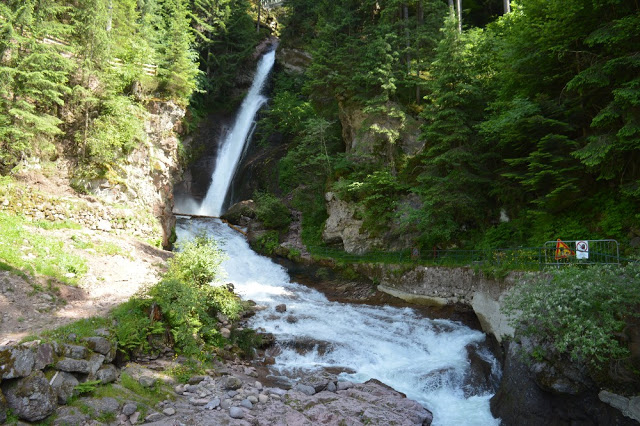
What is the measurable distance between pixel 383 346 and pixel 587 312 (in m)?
6.49

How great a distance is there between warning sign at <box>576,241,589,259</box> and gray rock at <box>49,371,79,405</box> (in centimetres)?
1212

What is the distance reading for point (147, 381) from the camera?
7984 millimetres

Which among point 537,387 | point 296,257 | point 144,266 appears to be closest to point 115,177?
point 144,266

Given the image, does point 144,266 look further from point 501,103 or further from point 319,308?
point 501,103

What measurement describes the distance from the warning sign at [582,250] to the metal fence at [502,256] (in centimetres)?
3

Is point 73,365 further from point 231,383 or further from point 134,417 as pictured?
point 231,383

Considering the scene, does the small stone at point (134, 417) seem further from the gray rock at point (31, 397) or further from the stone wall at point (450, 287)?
the stone wall at point (450, 287)

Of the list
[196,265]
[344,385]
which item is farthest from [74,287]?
[344,385]

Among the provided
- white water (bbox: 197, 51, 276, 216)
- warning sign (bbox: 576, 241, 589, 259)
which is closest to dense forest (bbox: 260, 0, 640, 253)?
warning sign (bbox: 576, 241, 589, 259)

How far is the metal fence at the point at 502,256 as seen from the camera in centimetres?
1022

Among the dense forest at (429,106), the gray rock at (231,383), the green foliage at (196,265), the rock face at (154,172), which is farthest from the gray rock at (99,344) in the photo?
the dense forest at (429,106)

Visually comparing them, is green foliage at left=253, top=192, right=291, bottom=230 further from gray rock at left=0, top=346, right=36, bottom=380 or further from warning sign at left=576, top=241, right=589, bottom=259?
gray rock at left=0, top=346, right=36, bottom=380

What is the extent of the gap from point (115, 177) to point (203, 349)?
12100mm

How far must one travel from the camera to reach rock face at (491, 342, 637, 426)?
729cm
